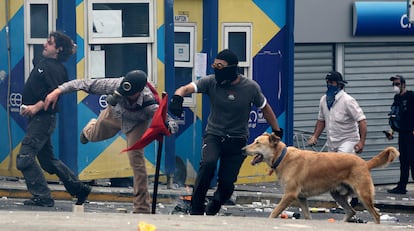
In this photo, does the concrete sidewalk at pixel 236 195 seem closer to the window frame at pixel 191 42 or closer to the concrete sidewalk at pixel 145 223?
the window frame at pixel 191 42

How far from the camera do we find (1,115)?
48.7 feet

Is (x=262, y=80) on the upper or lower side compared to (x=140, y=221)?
upper

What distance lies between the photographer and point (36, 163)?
13.5 meters

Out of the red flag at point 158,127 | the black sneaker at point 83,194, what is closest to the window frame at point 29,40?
the black sneaker at point 83,194

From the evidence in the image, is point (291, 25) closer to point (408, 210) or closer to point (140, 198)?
point (408, 210)

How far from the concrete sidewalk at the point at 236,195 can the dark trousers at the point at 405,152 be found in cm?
27

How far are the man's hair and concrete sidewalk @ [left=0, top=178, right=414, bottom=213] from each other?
1.76 metres

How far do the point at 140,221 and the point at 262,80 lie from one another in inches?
227

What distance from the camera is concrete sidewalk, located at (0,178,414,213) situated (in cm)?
1445

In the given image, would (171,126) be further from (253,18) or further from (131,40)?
(253,18)

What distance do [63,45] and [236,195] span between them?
3.20 m

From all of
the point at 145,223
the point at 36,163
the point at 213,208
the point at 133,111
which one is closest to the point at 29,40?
the point at 36,163

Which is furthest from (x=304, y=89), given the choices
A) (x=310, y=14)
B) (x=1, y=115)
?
(x=1, y=115)

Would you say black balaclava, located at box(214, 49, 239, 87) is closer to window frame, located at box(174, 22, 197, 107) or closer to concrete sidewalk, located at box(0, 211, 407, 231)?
concrete sidewalk, located at box(0, 211, 407, 231)
